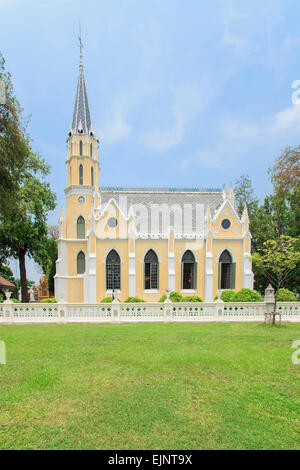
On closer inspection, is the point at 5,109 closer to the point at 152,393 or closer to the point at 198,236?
the point at 152,393

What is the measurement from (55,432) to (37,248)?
2263 cm

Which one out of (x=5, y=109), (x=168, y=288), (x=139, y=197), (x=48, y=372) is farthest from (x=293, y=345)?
(x=139, y=197)

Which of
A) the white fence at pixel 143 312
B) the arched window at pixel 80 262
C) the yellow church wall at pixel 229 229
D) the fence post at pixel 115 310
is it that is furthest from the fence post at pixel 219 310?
the arched window at pixel 80 262

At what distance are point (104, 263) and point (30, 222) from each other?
8011 millimetres

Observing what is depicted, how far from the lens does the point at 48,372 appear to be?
605 centimetres

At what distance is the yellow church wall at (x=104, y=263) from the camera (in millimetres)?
22656

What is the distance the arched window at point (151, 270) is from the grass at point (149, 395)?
14593 mm

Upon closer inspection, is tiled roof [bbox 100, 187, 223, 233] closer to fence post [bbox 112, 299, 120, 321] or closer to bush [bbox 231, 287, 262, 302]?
bush [bbox 231, 287, 262, 302]

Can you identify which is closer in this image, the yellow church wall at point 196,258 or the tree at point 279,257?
the tree at point 279,257

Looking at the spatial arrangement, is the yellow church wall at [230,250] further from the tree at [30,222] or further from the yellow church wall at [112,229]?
the tree at [30,222]

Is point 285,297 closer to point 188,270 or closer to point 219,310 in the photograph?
point 219,310

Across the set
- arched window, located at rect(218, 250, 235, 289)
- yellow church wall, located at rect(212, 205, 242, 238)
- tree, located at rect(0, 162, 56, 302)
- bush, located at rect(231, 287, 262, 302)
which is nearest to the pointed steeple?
tree, located at rect(0, 162, 56, 302)

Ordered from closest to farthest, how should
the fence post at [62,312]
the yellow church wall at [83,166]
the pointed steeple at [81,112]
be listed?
the fence post at [62,312]
the yellow church wall at [83,166]
the pointed steeple at [81,112]

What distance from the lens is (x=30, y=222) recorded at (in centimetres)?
2294
